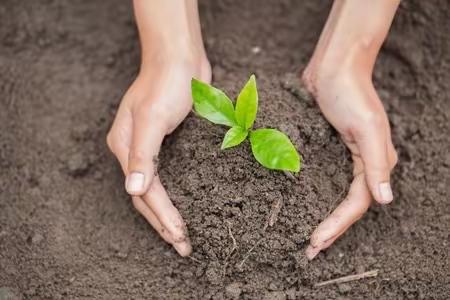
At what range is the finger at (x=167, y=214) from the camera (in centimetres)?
191

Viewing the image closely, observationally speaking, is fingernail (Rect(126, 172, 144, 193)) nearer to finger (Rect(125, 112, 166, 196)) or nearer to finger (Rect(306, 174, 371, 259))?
finger (Rect(125, 112, 166, 196))

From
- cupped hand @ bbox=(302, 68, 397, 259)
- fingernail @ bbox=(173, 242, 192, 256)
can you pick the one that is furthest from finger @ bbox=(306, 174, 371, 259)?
fingernail @ bbox=(173, 242, 192, 256)

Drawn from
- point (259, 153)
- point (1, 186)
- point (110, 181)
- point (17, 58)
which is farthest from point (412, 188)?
point (17, 58)

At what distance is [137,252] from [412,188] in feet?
3.08

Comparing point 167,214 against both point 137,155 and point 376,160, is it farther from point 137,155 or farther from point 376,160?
point 376,160

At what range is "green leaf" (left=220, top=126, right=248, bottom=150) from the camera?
5.97ft

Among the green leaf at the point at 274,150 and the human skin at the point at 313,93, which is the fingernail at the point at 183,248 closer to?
the human skin at the point at 313,93

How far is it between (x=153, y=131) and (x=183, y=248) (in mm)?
365

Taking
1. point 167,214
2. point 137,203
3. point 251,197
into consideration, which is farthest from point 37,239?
point 251,197

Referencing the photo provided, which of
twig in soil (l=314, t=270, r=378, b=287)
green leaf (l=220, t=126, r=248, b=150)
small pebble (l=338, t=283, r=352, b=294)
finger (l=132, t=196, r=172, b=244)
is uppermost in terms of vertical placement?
green leaf (l=220, t=126, r=248, b=150)

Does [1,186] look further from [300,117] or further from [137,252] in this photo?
[300,117]

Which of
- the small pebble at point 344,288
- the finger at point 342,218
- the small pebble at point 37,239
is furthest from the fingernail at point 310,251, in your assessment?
the small pebble at point 37,239

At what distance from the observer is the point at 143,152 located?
6.19 ft

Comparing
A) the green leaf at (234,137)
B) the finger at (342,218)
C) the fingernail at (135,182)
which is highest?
the green leaf at (234,137)
